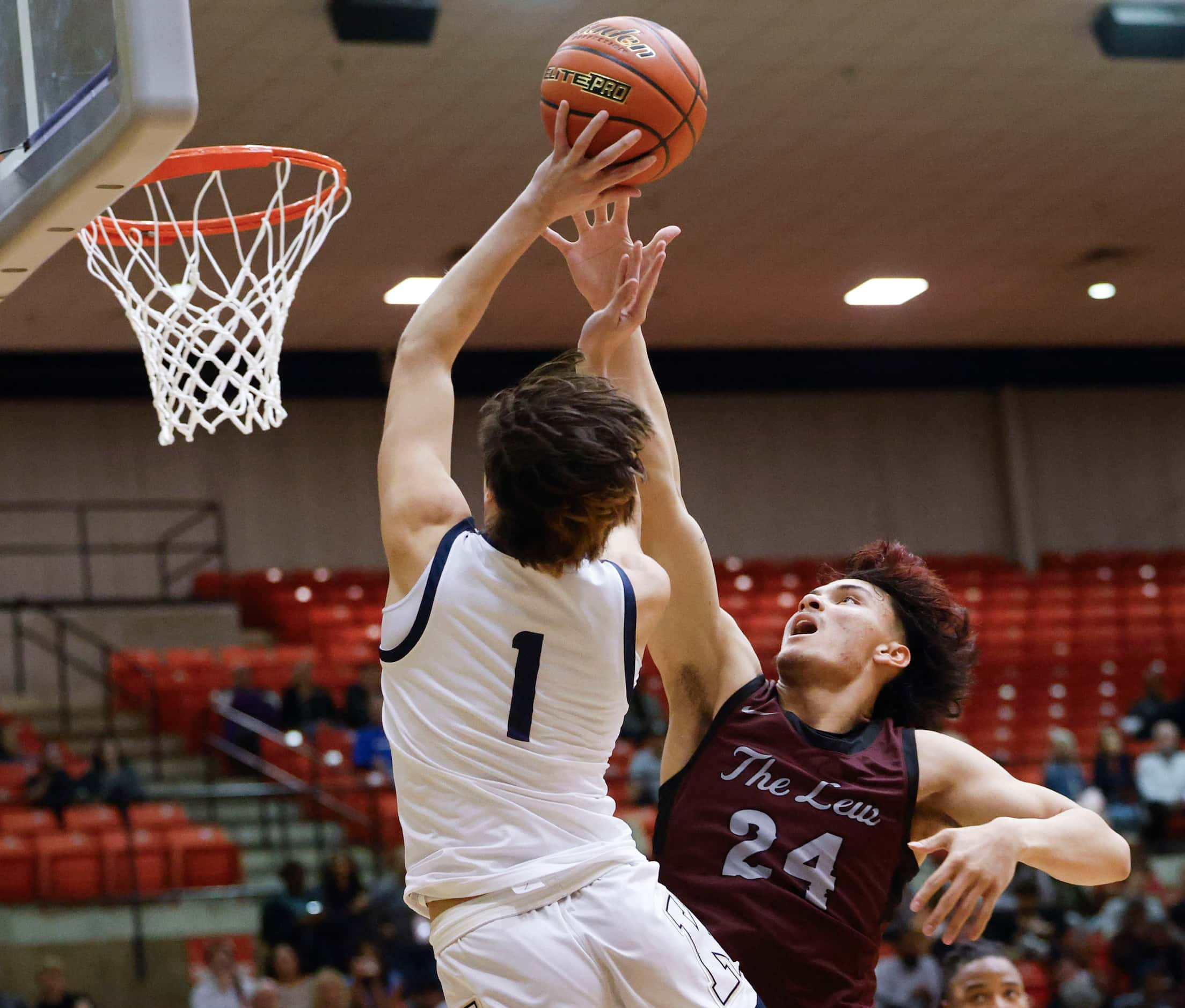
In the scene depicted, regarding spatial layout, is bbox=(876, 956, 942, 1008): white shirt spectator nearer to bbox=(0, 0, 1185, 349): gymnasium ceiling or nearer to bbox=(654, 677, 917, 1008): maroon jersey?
bbox=(0, 0, 1185, 349): gymnasium ceiling

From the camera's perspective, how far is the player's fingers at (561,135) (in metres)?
2.79

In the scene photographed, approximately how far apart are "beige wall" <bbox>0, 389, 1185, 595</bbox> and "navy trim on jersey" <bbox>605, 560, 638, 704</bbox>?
13.9 meters

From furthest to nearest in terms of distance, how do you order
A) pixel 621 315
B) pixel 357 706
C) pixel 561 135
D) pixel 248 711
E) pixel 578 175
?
pixel 357 706, pixel 248 711, pixel 621 315, pixel 561 135, pixel 578 175

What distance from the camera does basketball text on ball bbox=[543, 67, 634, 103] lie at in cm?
314

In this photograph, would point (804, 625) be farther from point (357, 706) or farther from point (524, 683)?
point (357, 706)

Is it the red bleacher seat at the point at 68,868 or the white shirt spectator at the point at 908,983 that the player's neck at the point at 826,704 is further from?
the red bleacher seat at the point at 68,868

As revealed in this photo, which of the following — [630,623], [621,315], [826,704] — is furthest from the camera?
[826,704]

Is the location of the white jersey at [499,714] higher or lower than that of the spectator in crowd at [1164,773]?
higher

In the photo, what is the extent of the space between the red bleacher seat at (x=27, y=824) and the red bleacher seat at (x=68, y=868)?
24cm

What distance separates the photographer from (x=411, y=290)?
13.5 metres

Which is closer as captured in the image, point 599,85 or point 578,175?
point 578,175

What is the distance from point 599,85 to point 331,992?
19.4ft

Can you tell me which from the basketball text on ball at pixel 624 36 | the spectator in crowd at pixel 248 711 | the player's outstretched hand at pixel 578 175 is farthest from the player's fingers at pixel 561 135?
the spectator in crowd at pixel 248 711

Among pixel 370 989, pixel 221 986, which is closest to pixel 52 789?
pixel 221 986
